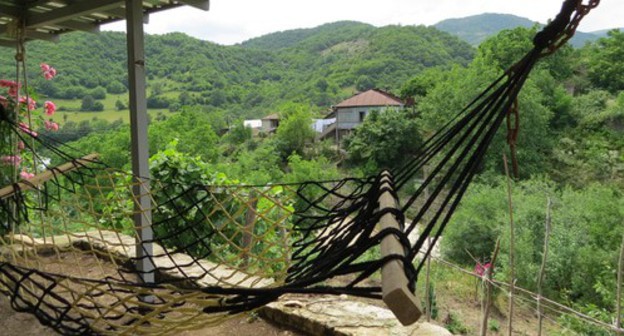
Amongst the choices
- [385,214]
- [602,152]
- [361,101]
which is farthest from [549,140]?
[385,214]

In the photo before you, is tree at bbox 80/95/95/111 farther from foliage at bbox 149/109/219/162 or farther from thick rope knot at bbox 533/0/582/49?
thick rope knot at bbox 533/0/582/49

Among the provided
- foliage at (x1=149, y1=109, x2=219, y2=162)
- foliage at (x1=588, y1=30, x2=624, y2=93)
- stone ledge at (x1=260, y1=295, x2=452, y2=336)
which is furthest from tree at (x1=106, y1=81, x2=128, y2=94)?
foliage at (x1=588, y1=30, x2=624, y2=93)

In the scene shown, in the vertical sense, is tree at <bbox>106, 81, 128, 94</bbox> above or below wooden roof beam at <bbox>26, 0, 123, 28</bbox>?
above

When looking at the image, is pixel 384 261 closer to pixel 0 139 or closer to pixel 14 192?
Answer: pixel 14 192

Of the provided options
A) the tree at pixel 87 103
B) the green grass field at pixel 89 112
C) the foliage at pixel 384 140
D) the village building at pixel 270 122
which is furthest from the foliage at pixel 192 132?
the village building at pixel 270 122

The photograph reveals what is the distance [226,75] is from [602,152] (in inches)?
671

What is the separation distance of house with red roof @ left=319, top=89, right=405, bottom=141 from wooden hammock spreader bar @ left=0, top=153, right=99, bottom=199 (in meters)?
16.1

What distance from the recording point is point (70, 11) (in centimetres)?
172

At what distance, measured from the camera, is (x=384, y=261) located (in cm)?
51

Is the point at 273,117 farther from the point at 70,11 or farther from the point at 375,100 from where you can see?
the point at 70,11

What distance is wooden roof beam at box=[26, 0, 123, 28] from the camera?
62.7 inches

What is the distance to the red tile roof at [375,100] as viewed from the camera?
61.1 ft

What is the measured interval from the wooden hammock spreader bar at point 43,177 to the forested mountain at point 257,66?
40.8 feet

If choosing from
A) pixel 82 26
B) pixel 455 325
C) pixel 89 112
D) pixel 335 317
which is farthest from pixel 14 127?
pixel 89 112
